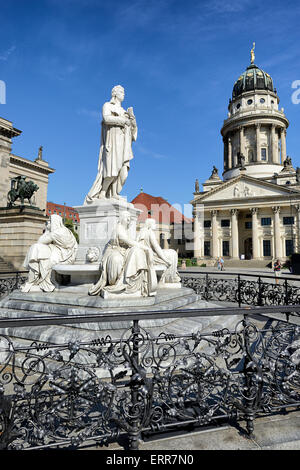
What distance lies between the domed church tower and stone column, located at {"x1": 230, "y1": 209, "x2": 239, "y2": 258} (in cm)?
924

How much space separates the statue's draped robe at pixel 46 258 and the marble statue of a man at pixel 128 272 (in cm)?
152

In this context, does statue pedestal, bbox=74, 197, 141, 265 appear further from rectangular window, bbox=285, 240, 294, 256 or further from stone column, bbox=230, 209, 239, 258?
rectangular window, bbox=285, 240, 294, 256

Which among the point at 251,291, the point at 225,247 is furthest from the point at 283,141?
the point at 251,291

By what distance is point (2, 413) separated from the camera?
1.97 metres

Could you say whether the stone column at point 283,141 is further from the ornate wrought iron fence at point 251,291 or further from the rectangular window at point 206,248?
the ornate wrought iron fence at point 251,291

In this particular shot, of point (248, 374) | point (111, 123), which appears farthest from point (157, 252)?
point (248, 374)

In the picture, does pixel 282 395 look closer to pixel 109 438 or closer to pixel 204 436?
pixel 204 436

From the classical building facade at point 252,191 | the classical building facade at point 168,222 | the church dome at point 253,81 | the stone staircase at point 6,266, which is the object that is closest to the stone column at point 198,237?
the classical building facade at point 252,191

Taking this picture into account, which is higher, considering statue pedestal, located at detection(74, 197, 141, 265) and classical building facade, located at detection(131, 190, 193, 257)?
classical building facade, located at detection(131, 190, 193, 257)

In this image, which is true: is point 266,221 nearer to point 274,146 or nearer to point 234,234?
point 234,234

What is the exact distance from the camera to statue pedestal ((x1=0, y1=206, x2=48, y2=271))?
19922 millimetres

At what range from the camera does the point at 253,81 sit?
64062 millimetres

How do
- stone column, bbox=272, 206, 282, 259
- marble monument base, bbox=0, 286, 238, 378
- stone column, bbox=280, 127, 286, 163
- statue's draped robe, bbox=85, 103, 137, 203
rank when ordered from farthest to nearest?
1. stone column, bbox=280, 127, 286, 163
2. stone column, bbox=272, 206, 282, 259
3. statue's draped robe, bbox=85, 103, 137, 203
4. marble monument base, bbox=0, 286, 238, 378

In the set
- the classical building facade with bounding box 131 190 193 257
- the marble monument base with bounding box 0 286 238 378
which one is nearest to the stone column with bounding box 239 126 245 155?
the classical building facade with bounding box 131 190 193 257
